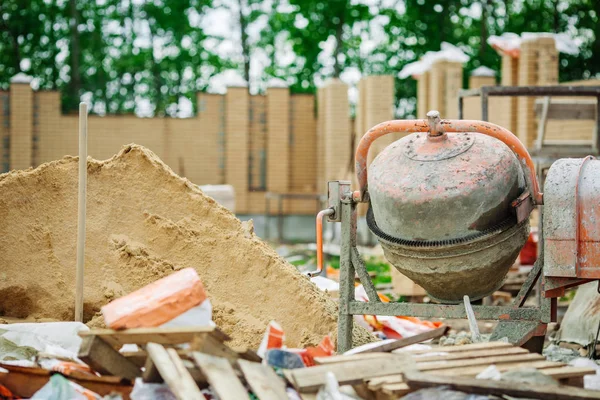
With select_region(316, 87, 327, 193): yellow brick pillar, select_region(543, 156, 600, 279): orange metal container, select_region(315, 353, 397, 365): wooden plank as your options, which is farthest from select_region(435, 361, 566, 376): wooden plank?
select_region(316, 87, 327, 193): yellow brick pillar

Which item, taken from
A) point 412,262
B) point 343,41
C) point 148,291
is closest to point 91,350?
point 148,291

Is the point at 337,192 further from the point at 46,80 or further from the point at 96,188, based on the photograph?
the point at 46,80

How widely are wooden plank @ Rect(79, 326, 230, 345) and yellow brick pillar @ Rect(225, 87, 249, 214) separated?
15.0 meters

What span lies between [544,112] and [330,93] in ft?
25.7

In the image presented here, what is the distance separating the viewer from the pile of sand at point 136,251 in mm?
5445

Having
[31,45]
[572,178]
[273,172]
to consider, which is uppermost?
[31,45]

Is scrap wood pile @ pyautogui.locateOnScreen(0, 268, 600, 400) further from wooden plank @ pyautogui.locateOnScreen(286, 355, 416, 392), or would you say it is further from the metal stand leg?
the metal stand leg

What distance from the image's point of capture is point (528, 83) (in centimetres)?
1444

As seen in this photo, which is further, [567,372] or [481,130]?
[481,130]

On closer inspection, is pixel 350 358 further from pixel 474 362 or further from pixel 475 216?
pixel 475 216

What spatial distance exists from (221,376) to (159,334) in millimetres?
338

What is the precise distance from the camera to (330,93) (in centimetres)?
1806

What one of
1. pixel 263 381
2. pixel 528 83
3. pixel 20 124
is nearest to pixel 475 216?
pixel 263 381

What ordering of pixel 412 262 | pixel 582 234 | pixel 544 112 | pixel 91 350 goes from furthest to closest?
pixel 544 112
pixel 412 262
pixel 582 234
pixel 91 350
